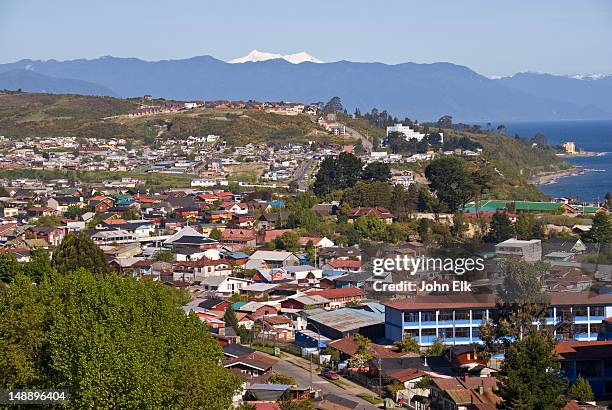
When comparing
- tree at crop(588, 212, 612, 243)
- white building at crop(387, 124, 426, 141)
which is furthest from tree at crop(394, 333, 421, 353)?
white building at crop(387, 124, 426, 141)

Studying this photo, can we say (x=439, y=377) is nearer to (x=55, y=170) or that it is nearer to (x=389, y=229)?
(x=389, y=229)

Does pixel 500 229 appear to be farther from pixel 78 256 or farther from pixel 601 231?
pixel 78 256

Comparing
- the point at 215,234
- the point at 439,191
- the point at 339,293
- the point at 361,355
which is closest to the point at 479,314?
the point at 361,355

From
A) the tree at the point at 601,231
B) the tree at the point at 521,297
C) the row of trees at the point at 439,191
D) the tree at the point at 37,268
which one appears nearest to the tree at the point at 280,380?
the tree at the point at 521,297

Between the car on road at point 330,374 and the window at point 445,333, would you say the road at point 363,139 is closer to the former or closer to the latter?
the window at point 445,333

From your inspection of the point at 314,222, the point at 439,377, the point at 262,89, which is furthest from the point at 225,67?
the point at 439,377

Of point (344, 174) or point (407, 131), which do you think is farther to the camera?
point (407, 131)
